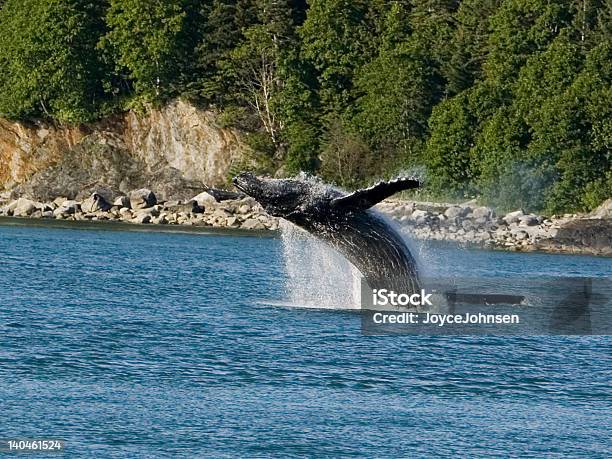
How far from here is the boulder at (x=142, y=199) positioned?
92.2m

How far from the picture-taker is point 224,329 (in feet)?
108

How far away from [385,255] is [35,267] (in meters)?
21.6

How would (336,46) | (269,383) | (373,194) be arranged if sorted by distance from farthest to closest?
(336,46) → (373,194) → (269,383)

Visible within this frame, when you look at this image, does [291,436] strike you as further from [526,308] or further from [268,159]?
[268,159]

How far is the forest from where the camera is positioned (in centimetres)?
8519

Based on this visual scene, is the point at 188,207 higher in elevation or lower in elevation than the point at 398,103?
lower

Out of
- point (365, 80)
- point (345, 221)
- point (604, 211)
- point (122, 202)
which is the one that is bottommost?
point (345, 221)

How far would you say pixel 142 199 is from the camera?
304 feet

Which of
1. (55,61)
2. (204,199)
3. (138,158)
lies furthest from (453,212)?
(55,61)

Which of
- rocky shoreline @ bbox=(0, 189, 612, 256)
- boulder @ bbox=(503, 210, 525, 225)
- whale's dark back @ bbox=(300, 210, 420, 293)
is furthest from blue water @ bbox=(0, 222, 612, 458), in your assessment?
boulder @ bbox=(503, 210, 525, 225)

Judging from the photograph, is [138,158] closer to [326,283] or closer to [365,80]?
[365,80]

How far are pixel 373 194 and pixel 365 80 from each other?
6653 cm

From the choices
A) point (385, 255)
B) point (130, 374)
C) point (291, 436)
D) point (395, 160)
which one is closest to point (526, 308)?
point (385, 255)

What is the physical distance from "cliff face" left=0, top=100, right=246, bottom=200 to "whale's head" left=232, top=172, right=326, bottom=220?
6577 cm
